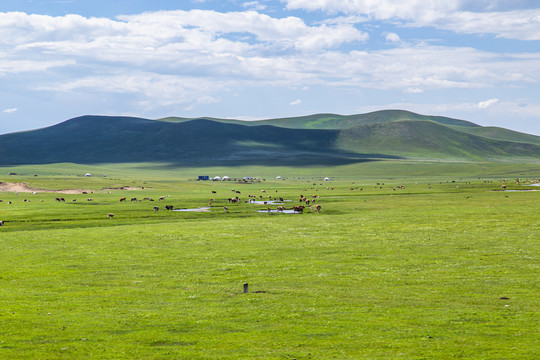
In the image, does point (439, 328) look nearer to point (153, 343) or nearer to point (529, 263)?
point (153, 343)

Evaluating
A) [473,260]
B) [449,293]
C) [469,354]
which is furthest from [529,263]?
[469,354]

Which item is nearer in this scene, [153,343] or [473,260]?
[153,343]

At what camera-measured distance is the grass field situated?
832 inches

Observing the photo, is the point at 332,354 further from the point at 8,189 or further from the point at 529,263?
the point at 8,189

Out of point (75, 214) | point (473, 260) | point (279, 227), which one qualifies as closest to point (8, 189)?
point (75, 214)

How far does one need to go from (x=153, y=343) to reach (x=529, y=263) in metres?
26.7

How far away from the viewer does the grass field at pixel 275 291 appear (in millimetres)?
21125

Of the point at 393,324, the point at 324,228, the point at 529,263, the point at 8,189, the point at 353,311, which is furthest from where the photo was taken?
the point at 8,189

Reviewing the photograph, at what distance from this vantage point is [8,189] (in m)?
136

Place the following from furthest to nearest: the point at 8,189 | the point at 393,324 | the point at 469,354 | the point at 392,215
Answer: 1. the point at 8,189
2. the point at 392,215
3. the point at 393,324
4. the point at 469,354

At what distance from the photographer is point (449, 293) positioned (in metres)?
29.6

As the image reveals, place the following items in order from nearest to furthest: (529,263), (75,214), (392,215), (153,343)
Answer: (153,343), (529,263), (392,215), (75,214)

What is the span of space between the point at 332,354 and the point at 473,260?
23137 millimetres

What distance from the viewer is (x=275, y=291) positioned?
3089 cm
